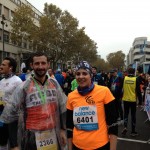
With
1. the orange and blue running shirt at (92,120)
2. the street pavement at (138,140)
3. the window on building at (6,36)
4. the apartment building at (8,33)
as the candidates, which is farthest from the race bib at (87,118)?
the window on building at (6,36)

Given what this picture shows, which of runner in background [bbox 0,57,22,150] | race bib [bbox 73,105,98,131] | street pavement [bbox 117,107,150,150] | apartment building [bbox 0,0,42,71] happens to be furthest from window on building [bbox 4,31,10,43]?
race bib [bbox 73,105,98,131]

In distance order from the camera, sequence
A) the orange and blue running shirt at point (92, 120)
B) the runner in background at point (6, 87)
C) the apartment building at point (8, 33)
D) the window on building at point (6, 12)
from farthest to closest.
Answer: the window on building at point (6, 12) < the apartment building at point (8, 33) < the runner in background at point (6, 87) < the orange and blue running shirt at point (92, 120)

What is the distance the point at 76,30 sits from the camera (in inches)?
1901

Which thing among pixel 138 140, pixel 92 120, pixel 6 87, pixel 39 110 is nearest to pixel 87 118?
pixel 92 120

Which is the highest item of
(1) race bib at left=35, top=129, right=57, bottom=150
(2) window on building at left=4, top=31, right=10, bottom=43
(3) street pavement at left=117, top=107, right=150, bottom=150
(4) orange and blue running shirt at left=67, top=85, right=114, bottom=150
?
(2) window on building at left=4, top=31, right=10, bottom=43

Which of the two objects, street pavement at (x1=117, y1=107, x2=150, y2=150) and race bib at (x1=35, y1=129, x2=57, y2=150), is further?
street pavement at (x1=117, y1=107, x2=150, y2=150)

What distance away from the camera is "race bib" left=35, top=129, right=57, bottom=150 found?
3514mm

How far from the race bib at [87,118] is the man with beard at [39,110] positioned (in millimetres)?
504

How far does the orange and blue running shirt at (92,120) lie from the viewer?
3111 mm

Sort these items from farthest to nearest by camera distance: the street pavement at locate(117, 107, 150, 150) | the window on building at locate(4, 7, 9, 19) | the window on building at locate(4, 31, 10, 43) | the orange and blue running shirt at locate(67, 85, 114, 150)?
the window on building at locate(4, 7, 9, 19) → the window on building at locate(4, 31, 10, 43) → the street pavement at locate(117, 107, 150, 150) → the orange and blue running shirt at locate(67, 85, 114, 150)

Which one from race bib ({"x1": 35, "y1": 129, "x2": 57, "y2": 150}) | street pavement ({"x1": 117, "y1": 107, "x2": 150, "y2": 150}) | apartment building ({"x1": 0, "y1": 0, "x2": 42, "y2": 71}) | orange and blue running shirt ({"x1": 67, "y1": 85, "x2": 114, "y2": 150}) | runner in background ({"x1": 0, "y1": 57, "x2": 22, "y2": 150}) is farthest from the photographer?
apartment building ({"x1": 0, "y1": 0, "x2": 42, "y2": 71})

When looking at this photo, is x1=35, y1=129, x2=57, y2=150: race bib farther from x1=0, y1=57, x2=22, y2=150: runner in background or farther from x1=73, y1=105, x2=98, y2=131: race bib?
x1=0, y1=57, x2=22, y2=150: runner in background

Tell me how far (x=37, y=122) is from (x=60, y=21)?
45.3 metres

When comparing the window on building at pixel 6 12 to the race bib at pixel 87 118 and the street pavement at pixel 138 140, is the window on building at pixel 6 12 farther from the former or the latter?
the race bib at pixel 87 118
